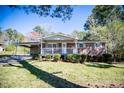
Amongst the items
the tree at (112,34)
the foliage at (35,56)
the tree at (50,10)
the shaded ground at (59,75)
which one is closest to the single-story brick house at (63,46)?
the foliage at (35,56)

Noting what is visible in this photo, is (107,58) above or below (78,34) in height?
below

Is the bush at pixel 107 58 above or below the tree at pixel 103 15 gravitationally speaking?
below

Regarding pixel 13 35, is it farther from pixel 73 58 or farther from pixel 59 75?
pixel 59 75

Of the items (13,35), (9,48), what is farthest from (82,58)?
(13,35)

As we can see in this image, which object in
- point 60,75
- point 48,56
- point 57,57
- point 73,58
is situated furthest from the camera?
point 48,56

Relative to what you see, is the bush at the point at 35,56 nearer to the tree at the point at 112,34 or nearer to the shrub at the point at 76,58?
the shrub at the point at 76,58

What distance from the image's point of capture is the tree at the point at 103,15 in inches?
391

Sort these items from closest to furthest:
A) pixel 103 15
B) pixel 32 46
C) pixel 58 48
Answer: pixel 103 15 < pixel 58 48 < pixel 32 46

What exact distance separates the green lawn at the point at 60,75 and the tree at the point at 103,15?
6.05 feet

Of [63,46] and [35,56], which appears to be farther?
[63,46]

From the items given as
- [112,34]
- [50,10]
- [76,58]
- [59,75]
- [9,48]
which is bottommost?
[59,75]

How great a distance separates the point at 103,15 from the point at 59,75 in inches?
136

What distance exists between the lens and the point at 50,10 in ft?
30.5

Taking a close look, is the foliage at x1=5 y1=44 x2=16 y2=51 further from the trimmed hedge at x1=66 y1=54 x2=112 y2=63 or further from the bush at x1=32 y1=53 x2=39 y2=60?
the trimmed hedge at x1=66 y1=54 x2=112 y2=63
